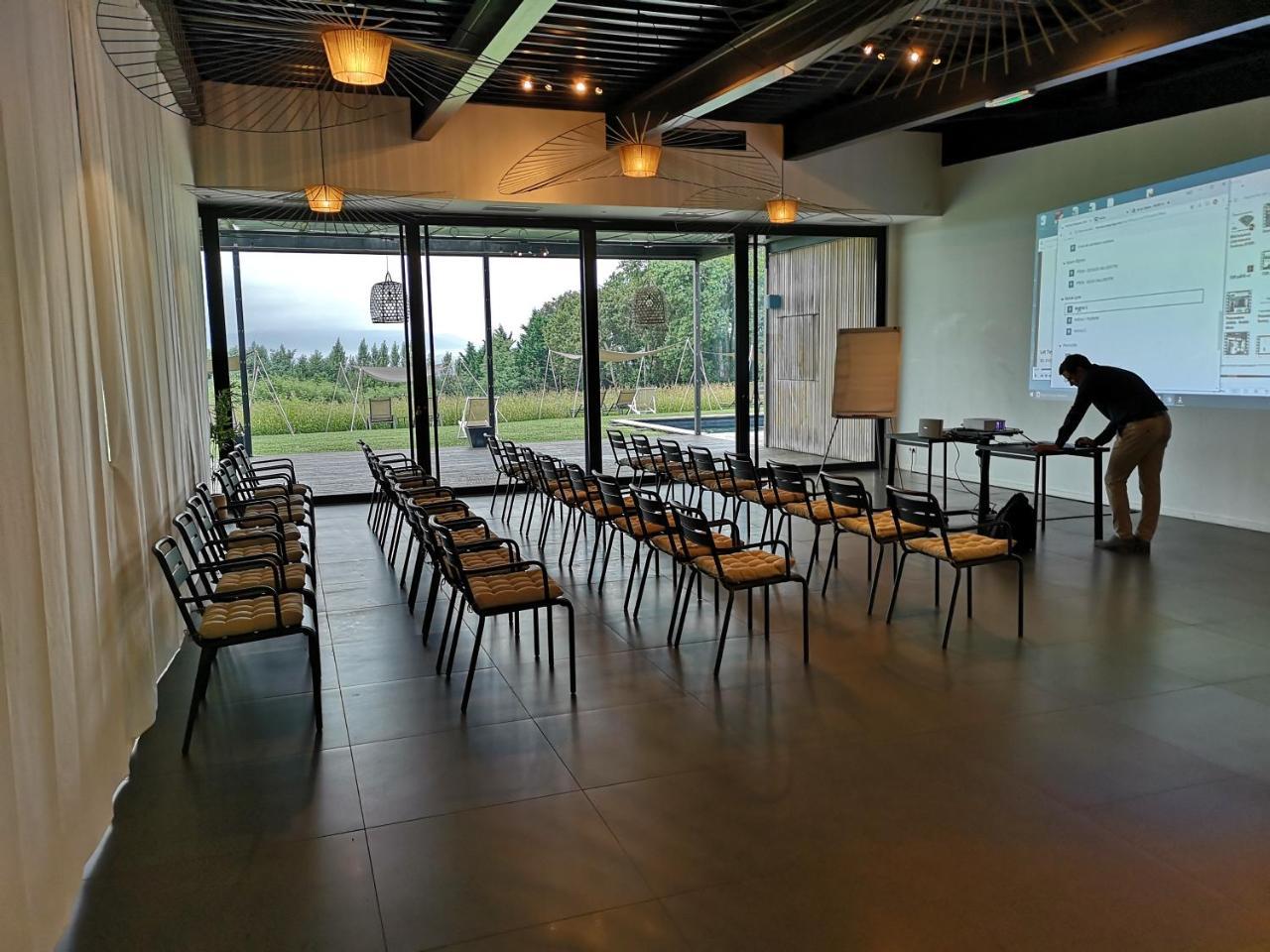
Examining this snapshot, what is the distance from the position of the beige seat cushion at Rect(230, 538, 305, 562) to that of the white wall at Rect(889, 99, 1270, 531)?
27.5ft

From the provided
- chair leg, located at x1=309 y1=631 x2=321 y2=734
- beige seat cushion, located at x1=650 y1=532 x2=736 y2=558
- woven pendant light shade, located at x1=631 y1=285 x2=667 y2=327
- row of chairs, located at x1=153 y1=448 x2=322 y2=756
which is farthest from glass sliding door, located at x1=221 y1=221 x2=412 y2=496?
chair leg, located at x1=309 y1=631 x2=321 y2=734

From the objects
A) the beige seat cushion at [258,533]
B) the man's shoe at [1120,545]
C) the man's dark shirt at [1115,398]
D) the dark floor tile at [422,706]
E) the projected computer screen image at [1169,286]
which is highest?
the projected computer screen image at [1169,286]

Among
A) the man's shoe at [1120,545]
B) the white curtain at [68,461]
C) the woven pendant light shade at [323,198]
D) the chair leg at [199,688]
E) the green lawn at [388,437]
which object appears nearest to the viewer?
the white curtain at [68,461]

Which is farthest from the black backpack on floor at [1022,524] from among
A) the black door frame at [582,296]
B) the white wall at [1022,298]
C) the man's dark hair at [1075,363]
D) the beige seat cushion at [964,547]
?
the black door frame at [582,296]

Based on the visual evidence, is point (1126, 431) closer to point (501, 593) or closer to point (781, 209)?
point (781, 209)

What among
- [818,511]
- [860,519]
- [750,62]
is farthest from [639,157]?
[860,519]

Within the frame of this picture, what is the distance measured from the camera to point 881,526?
6148 mm

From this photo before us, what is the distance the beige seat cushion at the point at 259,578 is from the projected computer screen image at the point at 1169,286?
8.29 meters

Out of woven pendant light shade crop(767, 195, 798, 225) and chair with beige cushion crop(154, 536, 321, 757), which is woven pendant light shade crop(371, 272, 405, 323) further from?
chair with beige cushion crop(154, 536, 321, 757)

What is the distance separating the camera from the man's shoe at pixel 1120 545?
7523 millimetres

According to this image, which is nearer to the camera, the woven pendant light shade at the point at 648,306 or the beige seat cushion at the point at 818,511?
the beige seat cushion at the point at 818,511

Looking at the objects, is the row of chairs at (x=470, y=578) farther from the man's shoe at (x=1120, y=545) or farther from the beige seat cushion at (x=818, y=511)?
the man's shoe at (x=1120, y=545)

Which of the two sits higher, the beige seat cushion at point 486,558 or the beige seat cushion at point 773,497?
the beige seat cushion at point 773,497

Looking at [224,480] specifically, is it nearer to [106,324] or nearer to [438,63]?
Answer: [106,324]
